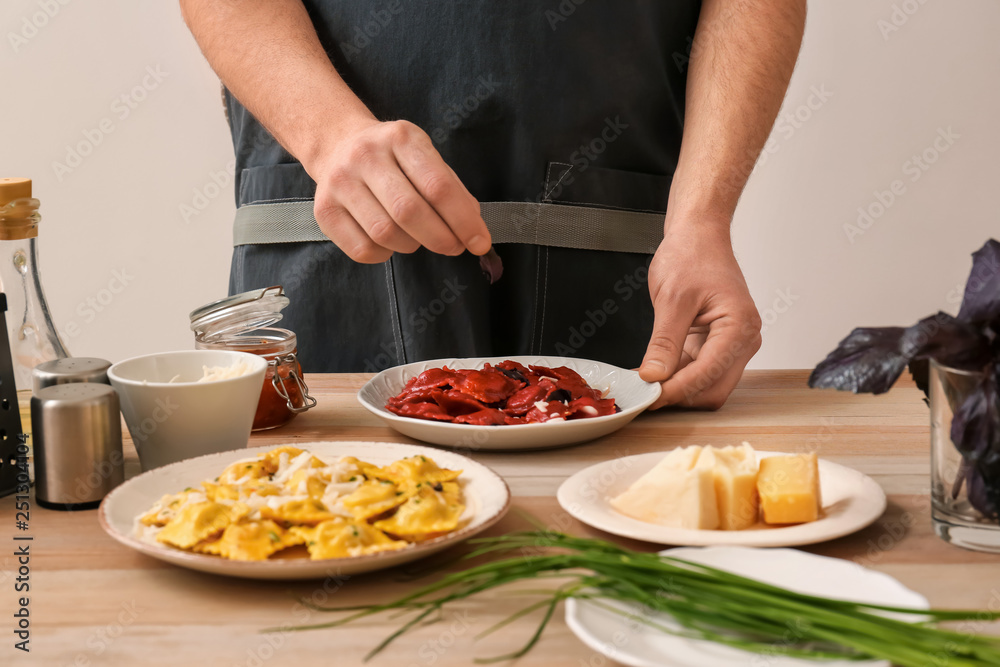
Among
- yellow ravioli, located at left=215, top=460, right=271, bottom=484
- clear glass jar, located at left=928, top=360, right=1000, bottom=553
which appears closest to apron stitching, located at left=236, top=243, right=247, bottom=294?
yellow ravioli, located at left=215, top=460, right=271, bottom=484

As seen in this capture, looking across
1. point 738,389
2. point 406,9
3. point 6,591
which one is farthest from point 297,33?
point 6,591

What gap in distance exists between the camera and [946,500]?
855 millimetres

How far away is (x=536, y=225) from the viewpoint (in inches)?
69.4

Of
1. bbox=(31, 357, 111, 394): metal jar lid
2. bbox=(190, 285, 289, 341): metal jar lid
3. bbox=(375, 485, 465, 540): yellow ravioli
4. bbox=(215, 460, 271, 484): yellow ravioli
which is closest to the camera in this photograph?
bbox=(375, 485, 465, 540): yellow ravioli

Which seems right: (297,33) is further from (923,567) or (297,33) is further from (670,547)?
(923,567)

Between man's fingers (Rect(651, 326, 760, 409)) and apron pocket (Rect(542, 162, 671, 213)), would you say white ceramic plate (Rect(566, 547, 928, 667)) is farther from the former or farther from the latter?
apron pocket (Rect(542, 162, 671, 213))

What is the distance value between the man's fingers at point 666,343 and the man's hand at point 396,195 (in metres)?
0.30

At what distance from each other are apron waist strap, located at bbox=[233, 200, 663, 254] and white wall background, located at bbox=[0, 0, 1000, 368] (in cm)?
176

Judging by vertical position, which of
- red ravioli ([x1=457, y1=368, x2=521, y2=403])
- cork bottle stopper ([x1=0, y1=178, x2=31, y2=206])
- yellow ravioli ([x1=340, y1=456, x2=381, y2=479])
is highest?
cork bottle stopper ([x1=0, y1=178, x2=31, y2=206])

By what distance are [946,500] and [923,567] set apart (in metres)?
0.08

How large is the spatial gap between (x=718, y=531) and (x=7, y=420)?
0.79 metres

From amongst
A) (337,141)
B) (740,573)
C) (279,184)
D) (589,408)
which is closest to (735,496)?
(740,573)

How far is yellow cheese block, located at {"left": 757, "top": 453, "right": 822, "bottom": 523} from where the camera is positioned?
86cm

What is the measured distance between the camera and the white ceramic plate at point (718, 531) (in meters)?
0.81
